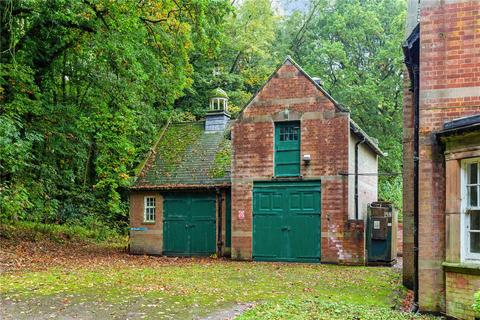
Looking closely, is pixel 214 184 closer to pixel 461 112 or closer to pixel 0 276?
pixel 0 276

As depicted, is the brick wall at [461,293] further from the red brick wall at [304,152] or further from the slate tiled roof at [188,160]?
the slate tiled roof at [188,160]

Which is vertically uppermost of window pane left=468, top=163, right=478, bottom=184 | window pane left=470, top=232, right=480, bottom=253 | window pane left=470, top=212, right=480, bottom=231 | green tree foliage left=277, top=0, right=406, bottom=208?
green tree foliage left=277, top=0, right=406, bottom=208

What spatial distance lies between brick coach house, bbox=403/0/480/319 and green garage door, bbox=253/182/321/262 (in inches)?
355

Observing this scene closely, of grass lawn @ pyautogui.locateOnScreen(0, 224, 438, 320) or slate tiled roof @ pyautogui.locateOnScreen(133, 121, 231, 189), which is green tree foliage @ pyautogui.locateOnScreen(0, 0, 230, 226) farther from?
grass lawn @ pyautogui.locateOnScreen(0, 224, 438, 320)

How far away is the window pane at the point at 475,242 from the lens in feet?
28.7

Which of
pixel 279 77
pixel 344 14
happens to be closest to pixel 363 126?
pixel 344 14

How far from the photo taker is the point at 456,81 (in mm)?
9531

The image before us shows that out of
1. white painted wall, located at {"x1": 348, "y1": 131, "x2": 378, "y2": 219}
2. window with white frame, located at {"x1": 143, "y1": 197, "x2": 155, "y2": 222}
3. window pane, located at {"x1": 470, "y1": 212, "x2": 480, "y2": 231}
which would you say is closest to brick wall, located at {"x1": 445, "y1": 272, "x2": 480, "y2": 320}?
window pane, located at {"x1": 470, "y1": 212, "x2": 480, "y2": 231}

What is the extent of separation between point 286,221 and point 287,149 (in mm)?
2889

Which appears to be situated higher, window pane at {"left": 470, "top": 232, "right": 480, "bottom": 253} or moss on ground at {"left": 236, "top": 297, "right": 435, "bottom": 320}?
window pane at {"left": 470, "top": 232, "right": 480, "bottom": 253}

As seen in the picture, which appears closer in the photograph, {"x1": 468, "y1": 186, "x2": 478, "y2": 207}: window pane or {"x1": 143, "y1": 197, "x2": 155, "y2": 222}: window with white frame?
{"x1": 468, "y1": 186, "x2": 478, "y2": 207}: window pane

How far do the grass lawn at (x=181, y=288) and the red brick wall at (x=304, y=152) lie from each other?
3.81 feet

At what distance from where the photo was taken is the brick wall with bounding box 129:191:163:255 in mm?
22109

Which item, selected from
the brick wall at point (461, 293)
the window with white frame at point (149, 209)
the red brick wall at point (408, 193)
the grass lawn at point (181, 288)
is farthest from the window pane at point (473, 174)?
the window with white frame at point (149, 209)
